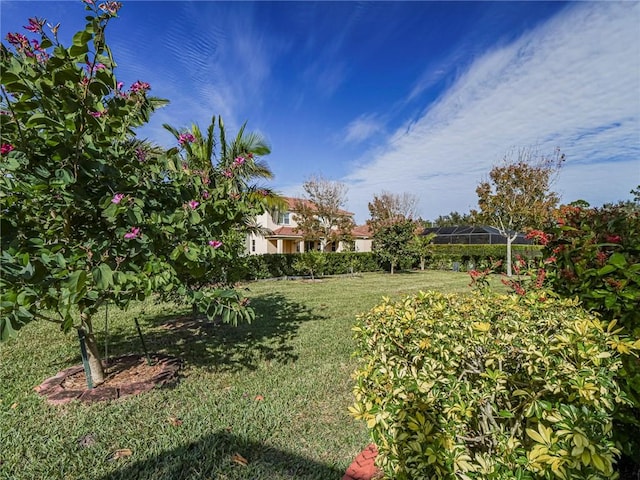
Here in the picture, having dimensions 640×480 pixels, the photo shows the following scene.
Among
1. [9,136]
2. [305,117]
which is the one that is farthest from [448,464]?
[305,117]

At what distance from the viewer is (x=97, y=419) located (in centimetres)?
305

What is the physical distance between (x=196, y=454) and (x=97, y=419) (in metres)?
1.26

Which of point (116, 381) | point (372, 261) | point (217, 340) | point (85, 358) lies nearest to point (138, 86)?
point (85, 358)

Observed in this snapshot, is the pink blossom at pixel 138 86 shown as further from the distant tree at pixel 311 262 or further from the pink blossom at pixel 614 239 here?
the distant tree at pixel 311 262

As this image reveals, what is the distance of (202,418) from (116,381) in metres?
1.57

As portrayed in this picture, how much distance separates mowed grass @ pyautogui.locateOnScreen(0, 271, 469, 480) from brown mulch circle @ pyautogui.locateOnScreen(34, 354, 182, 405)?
0.14 meters

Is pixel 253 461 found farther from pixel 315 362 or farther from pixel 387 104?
pixel 387 104

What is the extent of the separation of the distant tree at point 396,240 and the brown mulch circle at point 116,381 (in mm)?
15875

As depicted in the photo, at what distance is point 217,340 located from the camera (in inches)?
229

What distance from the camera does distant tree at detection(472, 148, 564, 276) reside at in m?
16.4

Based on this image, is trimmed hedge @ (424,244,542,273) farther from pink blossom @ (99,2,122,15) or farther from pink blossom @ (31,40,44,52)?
pink blossom @ (31,40,44,52)

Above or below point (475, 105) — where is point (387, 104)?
above

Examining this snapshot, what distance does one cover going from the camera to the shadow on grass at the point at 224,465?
232 centimetres

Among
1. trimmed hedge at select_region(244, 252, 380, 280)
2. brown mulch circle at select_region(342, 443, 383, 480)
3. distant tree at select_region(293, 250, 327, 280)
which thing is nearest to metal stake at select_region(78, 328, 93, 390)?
brown mulch circle at select_region(342, 443, 383, 480)
